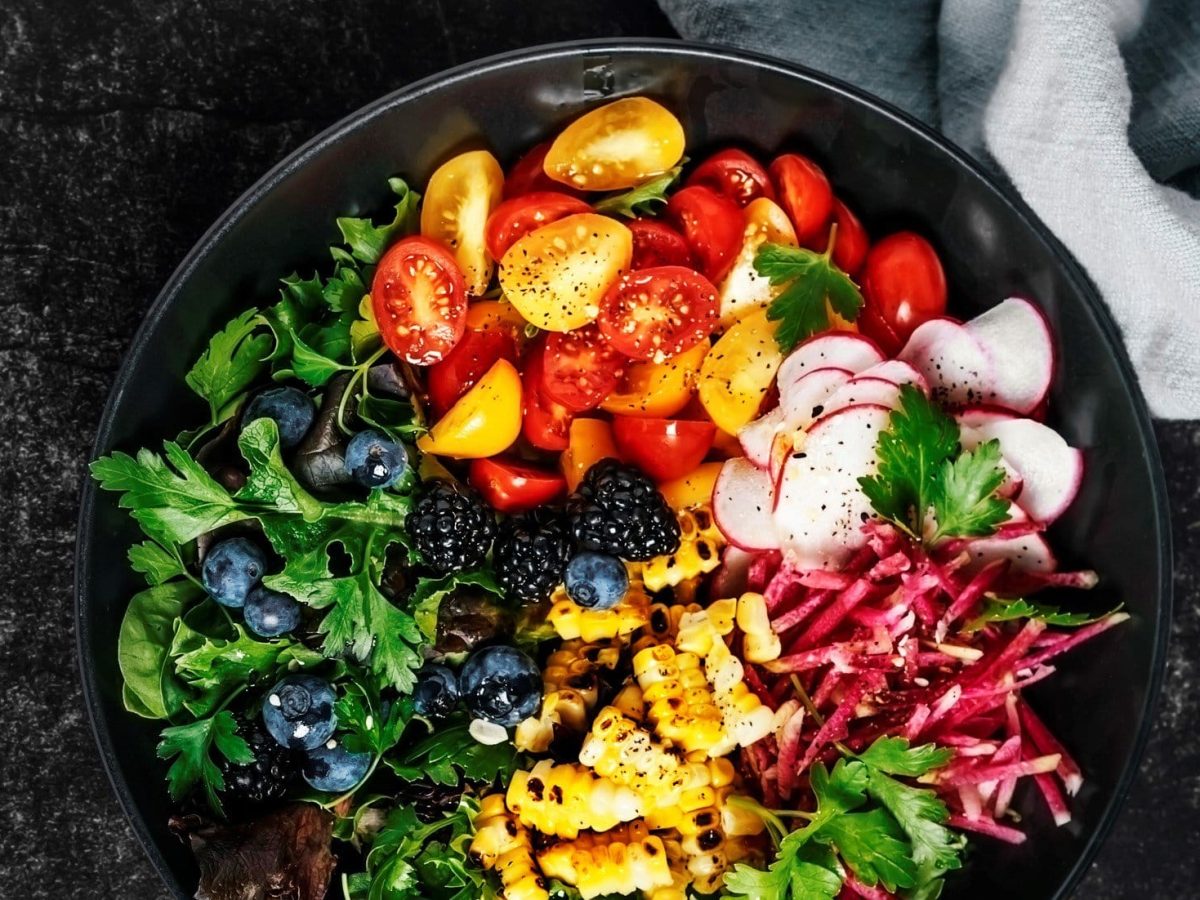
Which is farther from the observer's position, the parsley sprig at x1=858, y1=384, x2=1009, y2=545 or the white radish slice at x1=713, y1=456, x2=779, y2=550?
the white radish slice at x1=713, y1=456, x2=779, y2=550

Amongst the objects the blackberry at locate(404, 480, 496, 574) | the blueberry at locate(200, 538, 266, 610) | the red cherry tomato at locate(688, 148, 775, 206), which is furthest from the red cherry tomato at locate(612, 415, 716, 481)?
the blueberry at locate(200, 538, 266, 610)

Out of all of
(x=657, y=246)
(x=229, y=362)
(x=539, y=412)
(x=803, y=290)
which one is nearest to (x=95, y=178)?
(x=229, y=362)

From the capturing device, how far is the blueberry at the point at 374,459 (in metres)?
1.57

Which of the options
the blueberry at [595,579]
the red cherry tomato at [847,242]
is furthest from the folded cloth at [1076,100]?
the blueberry at [595,579]

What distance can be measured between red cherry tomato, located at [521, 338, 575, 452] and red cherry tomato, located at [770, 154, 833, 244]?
1.40 ft

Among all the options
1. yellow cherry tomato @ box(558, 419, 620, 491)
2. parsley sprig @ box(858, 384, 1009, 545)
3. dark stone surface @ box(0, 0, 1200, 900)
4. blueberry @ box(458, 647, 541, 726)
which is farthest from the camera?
dark stone surface @ box(0, 0, 1200, 900)

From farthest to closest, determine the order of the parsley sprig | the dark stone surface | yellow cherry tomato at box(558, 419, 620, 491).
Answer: the dark stone surface < yellow cherry tomato at box(558, 419, 620, 491) < the parsley sprig

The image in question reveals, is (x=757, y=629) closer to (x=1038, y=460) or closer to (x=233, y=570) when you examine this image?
(x=1038, y=460)

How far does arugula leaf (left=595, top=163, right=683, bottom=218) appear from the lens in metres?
1.64

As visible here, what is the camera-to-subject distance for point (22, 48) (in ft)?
6.20

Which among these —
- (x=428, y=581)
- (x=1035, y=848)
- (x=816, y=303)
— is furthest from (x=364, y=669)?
(x=1035, y=848)

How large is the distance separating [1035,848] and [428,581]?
1.00 m

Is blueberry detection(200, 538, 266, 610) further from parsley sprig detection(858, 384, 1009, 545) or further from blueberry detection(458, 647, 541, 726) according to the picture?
parsley sprig detection(858, 384, 1009, 545)

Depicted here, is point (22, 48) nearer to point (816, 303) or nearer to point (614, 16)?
point (614, 16)
